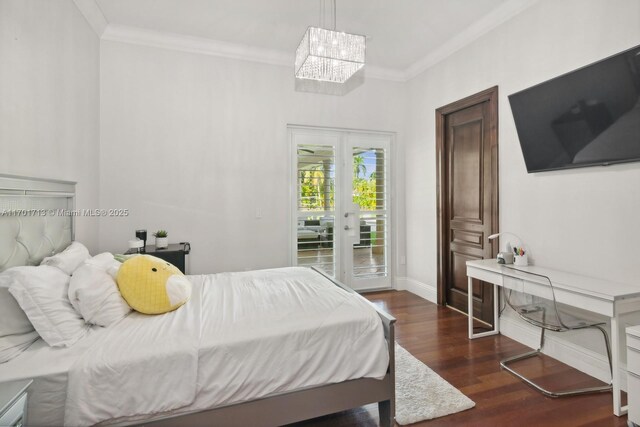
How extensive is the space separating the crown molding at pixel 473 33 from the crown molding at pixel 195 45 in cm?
168

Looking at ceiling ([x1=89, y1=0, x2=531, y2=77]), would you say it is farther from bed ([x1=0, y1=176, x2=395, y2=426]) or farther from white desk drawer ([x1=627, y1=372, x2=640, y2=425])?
white desk drawer ([x1=627, y1=372, x2=640, y2=425])

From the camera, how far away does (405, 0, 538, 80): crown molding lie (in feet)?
9.40

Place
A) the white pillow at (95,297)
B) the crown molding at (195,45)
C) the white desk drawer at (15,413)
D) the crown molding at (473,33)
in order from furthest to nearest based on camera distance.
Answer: the crown molding at (195,45) → the crown molding at (473,33) → the white pillow at (95,297) → the white desk drawer at (15,413)

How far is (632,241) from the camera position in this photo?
6.88 ft

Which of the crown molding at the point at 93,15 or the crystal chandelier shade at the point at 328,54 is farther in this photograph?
the crown molding at the point at 93,15

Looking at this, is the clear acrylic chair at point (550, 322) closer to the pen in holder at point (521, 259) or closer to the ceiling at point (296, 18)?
the pen in holder at point (521, 259)

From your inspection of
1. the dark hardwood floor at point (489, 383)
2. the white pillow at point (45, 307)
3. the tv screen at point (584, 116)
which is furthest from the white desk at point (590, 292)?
the white pillow at point (45, 307)

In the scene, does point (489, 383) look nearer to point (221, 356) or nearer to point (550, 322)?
point (550, 322)

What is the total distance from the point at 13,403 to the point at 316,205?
3.28 metres

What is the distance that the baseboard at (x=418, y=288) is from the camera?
404cm

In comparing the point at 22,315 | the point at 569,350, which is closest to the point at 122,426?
the point at 22,315

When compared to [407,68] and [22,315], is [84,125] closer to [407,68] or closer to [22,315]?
[22,315]

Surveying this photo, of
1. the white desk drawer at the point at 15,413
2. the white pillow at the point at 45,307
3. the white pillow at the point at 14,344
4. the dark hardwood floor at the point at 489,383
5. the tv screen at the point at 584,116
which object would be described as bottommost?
the dark hardwood floor at the point at 489,383

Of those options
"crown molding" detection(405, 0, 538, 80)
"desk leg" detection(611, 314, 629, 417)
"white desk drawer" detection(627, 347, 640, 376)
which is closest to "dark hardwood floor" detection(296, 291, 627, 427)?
"desk leg" detection(611, 314, 629, 417)
